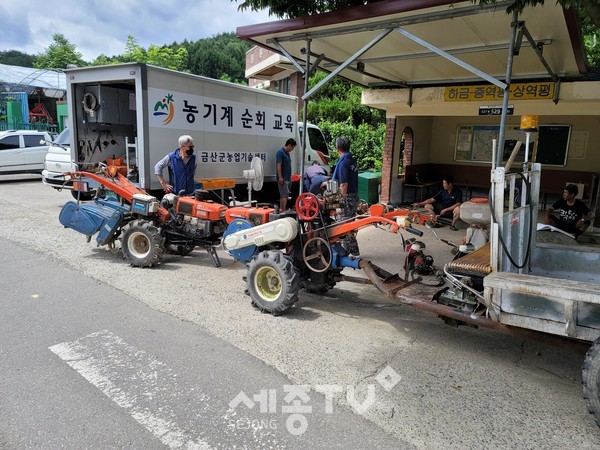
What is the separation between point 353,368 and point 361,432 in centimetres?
82

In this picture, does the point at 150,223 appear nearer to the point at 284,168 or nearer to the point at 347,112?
the point at 284,168

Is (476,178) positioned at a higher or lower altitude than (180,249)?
higher

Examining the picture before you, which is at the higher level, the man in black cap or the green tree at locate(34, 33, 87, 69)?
the green tree at locate(34, 33, 87, 69)

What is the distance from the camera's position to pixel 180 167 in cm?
697

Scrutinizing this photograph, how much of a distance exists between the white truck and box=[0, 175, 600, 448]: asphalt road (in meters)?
2.46

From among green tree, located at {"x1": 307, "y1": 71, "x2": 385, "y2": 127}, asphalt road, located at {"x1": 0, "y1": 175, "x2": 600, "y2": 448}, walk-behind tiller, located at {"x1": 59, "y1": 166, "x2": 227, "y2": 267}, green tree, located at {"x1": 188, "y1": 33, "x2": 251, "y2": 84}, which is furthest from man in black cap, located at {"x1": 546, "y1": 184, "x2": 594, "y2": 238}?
green tree, located at {"x1": 188, "y1": 33, "x2": 251, "y2": 84}

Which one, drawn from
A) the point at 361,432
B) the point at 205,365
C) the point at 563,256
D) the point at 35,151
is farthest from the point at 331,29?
the point at 35,151

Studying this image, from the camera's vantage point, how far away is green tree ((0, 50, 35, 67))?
186ft

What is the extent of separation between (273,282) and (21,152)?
1405cm

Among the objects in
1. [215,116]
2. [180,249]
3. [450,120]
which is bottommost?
[180,249]

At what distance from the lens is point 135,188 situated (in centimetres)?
706

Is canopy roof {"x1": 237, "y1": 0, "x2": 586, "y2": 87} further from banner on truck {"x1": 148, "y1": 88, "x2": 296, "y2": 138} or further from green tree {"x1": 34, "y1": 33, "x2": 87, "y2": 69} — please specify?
green tree {"x1": 34, "y1": 33, "x2": 87, "y2": 69}
